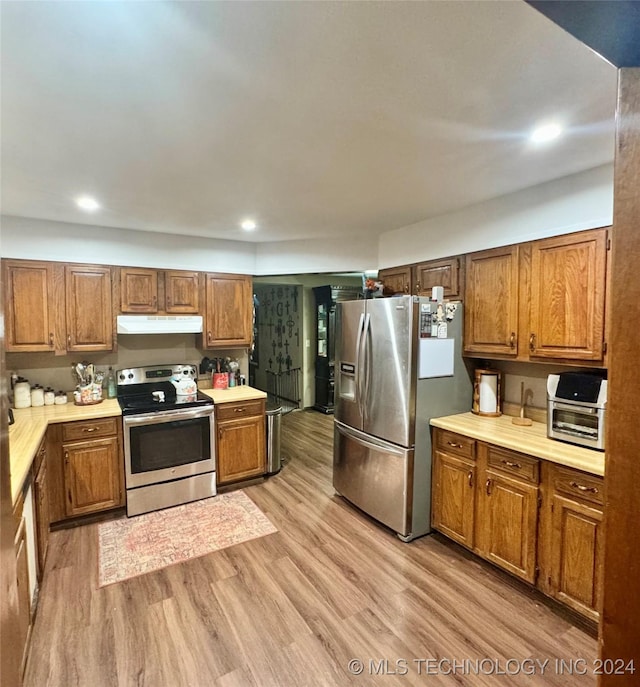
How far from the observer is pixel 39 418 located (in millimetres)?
2875

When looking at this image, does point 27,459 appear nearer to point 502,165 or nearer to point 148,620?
point 148,620

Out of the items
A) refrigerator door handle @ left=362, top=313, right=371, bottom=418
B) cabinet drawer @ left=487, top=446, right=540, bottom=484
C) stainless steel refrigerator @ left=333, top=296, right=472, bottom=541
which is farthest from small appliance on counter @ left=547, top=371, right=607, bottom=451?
refrigerator door handle @ left=362, top=313, right=371, bottom=418

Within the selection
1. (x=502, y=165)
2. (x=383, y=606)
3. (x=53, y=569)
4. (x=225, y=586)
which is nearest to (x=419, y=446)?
(x=383, y=606)

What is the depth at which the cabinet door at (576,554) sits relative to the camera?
196 centimetres

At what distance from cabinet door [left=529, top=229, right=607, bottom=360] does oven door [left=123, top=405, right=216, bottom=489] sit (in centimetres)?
278

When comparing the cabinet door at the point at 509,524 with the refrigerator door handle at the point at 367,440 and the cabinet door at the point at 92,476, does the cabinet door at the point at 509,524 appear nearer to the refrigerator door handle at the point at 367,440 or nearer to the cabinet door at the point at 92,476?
the refrigerator door handle at the point at 367,440

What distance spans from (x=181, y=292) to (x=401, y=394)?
236cm

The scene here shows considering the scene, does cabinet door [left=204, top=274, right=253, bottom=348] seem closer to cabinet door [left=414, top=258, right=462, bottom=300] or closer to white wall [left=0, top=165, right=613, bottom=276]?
white wall [left=0, top=165, right=613, bottom=276]

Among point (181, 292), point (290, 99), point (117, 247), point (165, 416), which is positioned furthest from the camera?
point (181, 292)

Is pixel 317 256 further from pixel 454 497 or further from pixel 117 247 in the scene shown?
pixel 454 497

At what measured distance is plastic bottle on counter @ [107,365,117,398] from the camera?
3588 mm

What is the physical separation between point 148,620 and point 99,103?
2557 millimetres

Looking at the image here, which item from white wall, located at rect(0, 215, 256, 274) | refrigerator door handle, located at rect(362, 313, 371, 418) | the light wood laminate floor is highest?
white wall, located at rect(0, 215, 256, 274)

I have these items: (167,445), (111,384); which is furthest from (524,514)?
(111,384)
